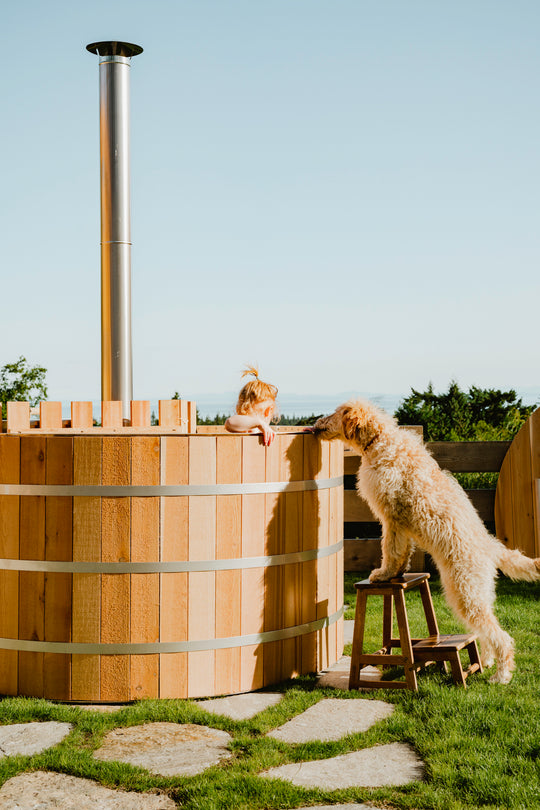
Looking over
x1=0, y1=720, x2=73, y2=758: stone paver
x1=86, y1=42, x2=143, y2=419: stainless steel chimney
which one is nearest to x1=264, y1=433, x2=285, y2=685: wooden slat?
x1=0, y1=720, x2=73, y2=758: stone paver

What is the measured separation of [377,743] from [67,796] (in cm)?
144

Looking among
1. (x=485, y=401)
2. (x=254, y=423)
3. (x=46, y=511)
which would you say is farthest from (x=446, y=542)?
(x=485, y=401)

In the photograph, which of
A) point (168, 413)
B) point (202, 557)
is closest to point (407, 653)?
point (202, 557)

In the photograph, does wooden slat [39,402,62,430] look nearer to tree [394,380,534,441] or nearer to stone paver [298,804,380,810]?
stone paver [298,804,380,810]

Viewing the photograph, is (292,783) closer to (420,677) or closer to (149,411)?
(420,677)

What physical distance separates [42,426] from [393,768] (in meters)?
3.51

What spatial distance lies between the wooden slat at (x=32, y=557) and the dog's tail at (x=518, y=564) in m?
2.60

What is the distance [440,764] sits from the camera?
12.1ft

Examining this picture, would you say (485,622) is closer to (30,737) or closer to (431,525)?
(431,525)

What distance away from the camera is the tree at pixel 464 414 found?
9.97 m

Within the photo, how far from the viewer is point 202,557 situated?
4762 mm

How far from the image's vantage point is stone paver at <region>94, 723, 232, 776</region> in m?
3.78

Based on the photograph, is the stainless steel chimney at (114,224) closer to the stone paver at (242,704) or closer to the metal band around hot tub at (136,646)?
the metal band around hot tub at (136,646)

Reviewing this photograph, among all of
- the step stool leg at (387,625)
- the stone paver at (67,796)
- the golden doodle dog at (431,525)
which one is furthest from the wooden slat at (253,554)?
the stone paver at (67,796)
